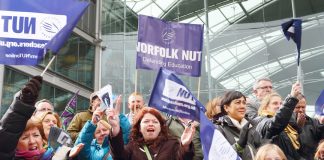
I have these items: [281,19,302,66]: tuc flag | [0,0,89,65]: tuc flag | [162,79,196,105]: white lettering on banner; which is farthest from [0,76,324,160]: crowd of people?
[281,19,302,66]: tuc flag

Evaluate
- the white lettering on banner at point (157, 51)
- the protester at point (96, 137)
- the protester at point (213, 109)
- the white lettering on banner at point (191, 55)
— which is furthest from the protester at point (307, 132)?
the white lettering on banner at point (157, 51)

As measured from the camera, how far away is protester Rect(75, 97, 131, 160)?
17.6ft

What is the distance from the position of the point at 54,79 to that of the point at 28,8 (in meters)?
14.5

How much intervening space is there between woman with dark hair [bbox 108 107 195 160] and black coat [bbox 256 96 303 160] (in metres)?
0.87

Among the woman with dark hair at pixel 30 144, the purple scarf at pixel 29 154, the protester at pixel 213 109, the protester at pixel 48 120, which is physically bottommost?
the purple scarf at pixel 29 154

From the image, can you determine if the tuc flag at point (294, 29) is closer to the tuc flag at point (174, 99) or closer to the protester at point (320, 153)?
the protester at point (320, 153)

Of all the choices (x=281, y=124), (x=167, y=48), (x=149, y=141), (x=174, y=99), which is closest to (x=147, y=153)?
(x=149, y=141)

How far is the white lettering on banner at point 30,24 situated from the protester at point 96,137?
1433 millimetres

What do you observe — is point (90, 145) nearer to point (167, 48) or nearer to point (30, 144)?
point (30, 144)

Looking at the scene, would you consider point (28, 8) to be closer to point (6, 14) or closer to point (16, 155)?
point (6, 14)

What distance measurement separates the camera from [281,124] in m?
5.63

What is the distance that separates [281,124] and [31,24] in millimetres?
3076

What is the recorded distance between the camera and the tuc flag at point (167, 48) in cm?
820

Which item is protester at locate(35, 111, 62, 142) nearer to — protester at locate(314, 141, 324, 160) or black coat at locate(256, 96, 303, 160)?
black coat at locate(256, 96, 303, 160)
